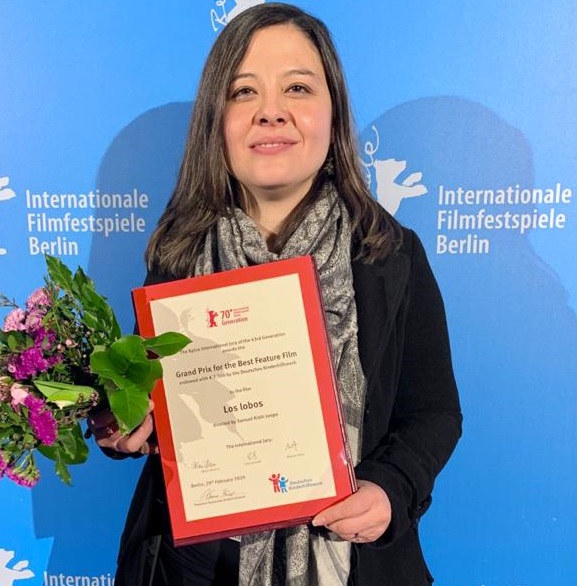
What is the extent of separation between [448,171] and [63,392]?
1.00m

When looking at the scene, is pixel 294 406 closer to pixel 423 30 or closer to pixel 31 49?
pixel 423 30

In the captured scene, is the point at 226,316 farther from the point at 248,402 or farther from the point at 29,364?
the point at 29,364

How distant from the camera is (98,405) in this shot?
0.76 meters

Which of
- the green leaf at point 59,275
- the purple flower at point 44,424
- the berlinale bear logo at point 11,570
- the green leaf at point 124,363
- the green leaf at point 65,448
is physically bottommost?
the berlinale bear logo at point 11,570

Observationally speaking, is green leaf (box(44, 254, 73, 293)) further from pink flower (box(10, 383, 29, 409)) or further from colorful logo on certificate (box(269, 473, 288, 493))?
colorful logo on certificate (box(269, 473, 288, 493))

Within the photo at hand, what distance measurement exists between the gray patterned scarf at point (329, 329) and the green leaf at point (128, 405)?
1.05ft

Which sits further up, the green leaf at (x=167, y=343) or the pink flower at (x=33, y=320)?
the pink flower at (x=33, y=320)

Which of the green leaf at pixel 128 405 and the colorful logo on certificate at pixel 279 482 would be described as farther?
the colorful logo on certificate at pixel 279 482

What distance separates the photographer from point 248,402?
812 millimetres

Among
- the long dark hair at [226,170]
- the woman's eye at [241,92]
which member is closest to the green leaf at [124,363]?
the long dark hair at [226,170]

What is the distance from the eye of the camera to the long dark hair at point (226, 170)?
941 millimetres

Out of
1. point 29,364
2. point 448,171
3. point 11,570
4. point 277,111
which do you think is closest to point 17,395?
point 29,364

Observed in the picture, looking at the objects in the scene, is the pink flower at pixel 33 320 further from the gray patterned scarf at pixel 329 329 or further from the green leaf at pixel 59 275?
the gray patterned scarf at pixel 329 329
